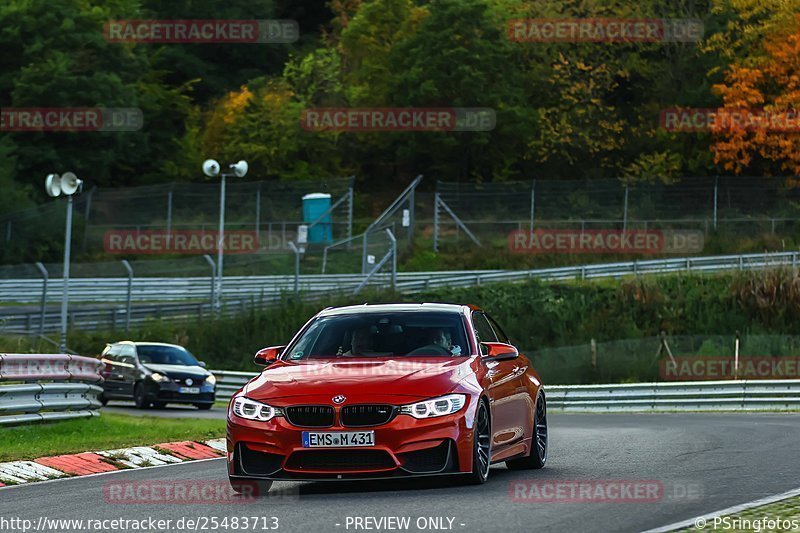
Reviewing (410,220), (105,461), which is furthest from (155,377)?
(410,220)

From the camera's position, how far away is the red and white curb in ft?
47.4

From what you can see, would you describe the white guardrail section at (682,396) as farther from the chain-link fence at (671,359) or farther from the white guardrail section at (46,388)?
the white guardrail section at (46,388)

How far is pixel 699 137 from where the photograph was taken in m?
71.1

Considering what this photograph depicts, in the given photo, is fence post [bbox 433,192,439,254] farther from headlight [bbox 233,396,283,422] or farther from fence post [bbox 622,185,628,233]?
headlight [bbox 233,396,283,422]

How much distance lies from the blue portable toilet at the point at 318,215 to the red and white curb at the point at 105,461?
4183cm

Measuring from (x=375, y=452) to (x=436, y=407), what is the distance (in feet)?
1.92

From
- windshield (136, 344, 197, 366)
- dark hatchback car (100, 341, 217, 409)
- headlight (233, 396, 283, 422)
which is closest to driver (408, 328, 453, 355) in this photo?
headlight (233, 396, 283, 422)

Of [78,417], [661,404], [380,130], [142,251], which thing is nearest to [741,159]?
[380,130]

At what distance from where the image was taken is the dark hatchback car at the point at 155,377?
1292 inches

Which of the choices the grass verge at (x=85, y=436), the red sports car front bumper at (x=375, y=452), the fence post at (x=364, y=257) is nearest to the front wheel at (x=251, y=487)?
the red sports car front bumper at (x=375, y=452)

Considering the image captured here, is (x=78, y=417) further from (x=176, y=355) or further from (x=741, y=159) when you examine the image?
(x=741, y=159)

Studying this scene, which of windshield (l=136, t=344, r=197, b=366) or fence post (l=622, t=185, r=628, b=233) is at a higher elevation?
fence post (l=622, t=185, r=628, b=233)

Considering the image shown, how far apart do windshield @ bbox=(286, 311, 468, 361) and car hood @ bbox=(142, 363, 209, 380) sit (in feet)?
65.0

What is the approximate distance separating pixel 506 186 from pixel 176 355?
26.5 m
